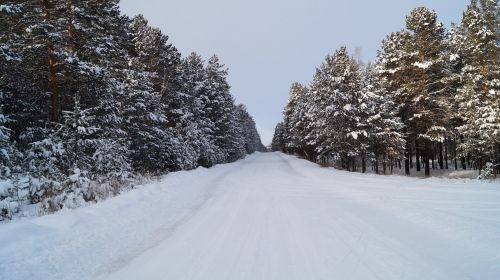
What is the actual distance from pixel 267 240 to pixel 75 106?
28.7ft

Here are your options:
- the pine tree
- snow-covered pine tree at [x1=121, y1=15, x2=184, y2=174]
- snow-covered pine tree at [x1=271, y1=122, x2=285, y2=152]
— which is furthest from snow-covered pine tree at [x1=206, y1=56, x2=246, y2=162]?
snow-covered pine tree at [x1=271, y1=122, x2=285, y2=152]

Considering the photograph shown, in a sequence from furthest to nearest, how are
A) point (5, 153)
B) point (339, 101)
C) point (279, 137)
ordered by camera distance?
point (279, 137) → point (339, 101) → point (5, 153)

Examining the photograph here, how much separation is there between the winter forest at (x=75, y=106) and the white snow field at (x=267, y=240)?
6.90 feet

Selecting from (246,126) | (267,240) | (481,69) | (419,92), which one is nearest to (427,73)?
(419,92)

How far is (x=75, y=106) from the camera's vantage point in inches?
460

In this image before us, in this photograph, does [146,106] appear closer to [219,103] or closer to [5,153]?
[5,153]

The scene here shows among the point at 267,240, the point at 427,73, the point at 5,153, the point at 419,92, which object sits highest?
the point at 427,73

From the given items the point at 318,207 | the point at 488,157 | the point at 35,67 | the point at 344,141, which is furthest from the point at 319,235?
the point at 488,157

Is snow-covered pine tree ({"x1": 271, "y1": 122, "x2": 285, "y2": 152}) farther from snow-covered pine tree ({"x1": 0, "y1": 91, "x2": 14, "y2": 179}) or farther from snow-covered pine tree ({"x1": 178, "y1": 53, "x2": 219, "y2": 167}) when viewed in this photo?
snow-covered pine tree ({"x1": 0, "y1": 91, "x2": 14, "y2": 179})

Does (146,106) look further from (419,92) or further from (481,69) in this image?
(481,69)

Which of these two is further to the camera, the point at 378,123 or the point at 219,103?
the point at 219,103

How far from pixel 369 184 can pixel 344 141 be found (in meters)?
12.8

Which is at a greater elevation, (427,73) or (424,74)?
(427,73)

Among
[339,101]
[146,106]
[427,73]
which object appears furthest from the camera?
[427,73]
